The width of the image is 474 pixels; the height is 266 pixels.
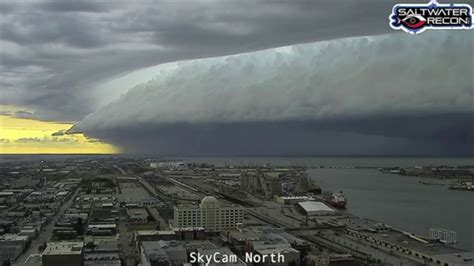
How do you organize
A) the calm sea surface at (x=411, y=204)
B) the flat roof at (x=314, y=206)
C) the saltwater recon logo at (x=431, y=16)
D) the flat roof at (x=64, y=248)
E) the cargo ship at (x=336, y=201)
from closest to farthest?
1. the saltwater recon logo at (x=431, y=16)
2. the flat roof at (x=64, y=248)
3. the calm sea surface at (x=411, y=204)
4. the flat roof at (x=314, y=206)
5. the cargo ship at (x=336, y=201)

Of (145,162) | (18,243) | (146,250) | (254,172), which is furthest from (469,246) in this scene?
(254,172)

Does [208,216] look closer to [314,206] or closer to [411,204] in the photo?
[314,206]

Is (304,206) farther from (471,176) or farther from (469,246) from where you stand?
(471,176)

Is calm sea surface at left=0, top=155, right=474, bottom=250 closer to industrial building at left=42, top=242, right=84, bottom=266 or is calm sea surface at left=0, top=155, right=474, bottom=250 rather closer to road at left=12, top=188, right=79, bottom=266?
road at left=12, top=188, right=79, bottom=266

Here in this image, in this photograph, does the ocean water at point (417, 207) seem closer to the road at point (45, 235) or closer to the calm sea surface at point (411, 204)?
the calm sea surface at point (411, 204)

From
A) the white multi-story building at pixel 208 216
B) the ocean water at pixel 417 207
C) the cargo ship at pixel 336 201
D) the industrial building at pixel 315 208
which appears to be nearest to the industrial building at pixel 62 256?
the white multi-story building at pixel 208 216

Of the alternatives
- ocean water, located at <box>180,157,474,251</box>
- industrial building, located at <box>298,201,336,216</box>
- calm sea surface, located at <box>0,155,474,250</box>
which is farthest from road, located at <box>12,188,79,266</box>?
industrial building, located at <box>298,201,336,216</box>

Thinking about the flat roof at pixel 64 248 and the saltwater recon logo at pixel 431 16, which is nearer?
the saltwater recon logo at pixel 431 16
